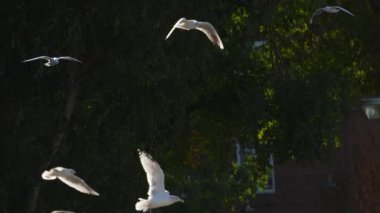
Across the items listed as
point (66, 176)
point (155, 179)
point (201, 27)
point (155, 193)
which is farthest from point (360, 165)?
point (66, 176)

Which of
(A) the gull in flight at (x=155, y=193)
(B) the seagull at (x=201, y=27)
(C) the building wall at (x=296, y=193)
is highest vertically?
(B) the seagull at (x=201, y=27)

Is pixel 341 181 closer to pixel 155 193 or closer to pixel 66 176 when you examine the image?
pixel 155 193

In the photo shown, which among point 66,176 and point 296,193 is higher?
point 296,193

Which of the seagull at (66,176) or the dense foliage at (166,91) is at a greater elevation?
the dense foliage at (166,91)

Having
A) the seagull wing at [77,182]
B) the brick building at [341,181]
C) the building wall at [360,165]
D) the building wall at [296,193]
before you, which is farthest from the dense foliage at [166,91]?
the building wall at [296,193]

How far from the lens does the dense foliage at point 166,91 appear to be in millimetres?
20422

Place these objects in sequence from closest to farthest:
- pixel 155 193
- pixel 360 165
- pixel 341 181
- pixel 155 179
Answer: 1. pixel 155 193
2. pixel 155 179
3. pixel 360 165
4. pixel 341 181

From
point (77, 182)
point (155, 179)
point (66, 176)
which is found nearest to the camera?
point (66, 176)

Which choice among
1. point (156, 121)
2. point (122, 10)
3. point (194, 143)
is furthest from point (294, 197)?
point (122, 10)

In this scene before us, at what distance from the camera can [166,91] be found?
73.6 feet

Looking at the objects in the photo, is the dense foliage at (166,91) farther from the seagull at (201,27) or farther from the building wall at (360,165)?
the building wall at (360,165)

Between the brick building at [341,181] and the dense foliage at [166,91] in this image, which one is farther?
the brick building at [341,181]

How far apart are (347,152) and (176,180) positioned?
1318 centimetres

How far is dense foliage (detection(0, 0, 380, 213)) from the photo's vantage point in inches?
804
